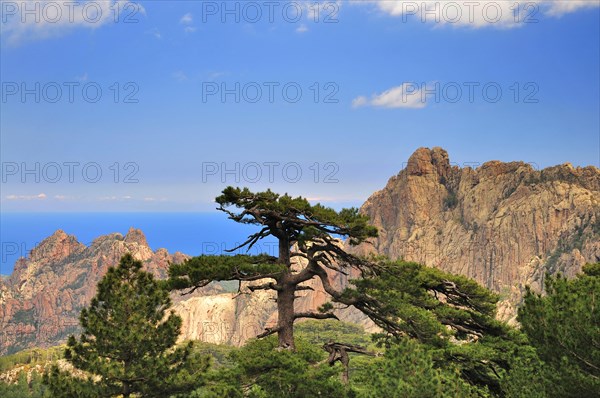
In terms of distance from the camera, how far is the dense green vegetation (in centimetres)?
1939

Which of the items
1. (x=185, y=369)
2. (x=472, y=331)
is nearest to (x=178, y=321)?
(x=185, y=369)

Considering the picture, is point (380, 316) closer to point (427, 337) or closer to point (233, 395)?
point (427, 337)

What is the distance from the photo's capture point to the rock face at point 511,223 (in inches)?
6378

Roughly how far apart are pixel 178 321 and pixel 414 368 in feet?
39.2

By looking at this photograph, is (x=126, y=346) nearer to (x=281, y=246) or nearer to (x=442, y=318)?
(x=281, y=246)

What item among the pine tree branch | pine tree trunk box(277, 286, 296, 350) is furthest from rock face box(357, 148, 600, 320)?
pine tree trunk box(277, 286, 296, 350)

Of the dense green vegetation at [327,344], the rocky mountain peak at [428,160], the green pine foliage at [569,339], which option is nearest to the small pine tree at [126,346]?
the dense green vegetation at [327,344]

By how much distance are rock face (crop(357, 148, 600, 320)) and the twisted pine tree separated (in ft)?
463

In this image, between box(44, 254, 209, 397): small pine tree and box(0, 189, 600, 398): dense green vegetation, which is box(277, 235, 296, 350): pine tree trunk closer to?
box(0, 189, 600, 398): dense green vegetation

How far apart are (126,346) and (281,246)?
7822 mm

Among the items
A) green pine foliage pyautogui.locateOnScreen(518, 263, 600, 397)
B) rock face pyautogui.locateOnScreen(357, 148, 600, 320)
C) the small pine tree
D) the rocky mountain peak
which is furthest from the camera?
the rocky mountain peak

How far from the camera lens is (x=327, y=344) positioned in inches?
946

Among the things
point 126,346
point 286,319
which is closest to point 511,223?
point 286,319

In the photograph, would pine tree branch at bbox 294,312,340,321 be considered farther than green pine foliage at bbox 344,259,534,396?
Yes
